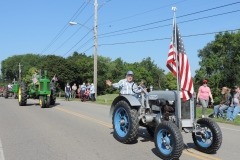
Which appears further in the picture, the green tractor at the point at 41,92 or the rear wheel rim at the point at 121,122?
the green tractor at the point at 41,92

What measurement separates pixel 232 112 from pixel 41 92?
35.9ft

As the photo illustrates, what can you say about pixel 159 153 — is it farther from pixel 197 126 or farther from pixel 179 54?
pixel 179 54

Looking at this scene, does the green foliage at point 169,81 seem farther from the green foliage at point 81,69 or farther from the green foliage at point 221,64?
the green foliage at point 221,64

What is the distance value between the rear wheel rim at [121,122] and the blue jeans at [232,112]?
24.0 feet

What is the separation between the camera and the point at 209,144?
6.59 meters

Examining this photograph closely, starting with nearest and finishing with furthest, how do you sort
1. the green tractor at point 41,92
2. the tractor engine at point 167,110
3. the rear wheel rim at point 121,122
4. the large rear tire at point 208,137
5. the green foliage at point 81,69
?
the large rear tire at point 208,137 → the tractor engine at point 167,110 → the rear wheel rim at point 121,122 → the green tractor at point 41,92 → the green foliage at point 81,69

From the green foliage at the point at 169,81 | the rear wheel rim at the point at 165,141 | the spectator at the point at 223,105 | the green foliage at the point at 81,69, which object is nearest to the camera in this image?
the rear wheel rim at the point at 165,141

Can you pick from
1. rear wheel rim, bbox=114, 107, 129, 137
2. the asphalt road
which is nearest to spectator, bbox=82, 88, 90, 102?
the asphalt road

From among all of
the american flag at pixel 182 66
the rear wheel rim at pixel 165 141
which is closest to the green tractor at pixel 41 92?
the american flag at pixel 182 66

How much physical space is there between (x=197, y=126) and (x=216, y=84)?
5528 centimetres

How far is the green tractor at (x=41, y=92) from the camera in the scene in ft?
58.9

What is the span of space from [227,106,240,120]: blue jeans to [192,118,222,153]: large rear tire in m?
7.23

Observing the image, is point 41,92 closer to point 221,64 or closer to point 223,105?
point 223,105

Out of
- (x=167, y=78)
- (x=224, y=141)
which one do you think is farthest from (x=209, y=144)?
(x=167, y=78)
